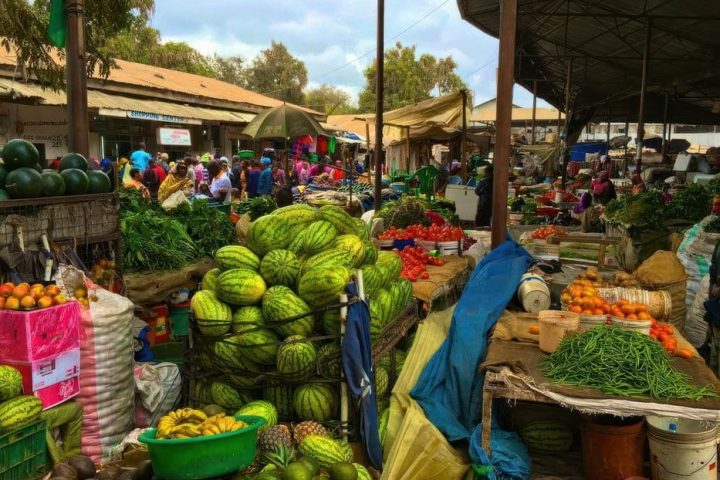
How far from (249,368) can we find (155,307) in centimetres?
247

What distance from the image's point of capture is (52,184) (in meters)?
4.17

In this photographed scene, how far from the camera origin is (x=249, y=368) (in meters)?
3.62

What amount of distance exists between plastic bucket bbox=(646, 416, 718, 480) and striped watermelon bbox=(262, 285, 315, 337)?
2104 millimetres

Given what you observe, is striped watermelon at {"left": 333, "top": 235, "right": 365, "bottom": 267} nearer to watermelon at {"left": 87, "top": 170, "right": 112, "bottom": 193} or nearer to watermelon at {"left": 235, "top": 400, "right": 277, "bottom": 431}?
watermelon at {"left": 235, "top": 400, "right": 277, "bottom": 431}

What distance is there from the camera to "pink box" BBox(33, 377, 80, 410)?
333cm

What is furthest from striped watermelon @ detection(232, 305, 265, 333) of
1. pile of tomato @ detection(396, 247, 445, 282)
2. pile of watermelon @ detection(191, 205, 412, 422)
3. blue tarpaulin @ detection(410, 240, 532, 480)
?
pile of tomato @ detection(396, 247, 445, 282)

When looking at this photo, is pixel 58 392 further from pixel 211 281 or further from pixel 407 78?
pixel 407 78

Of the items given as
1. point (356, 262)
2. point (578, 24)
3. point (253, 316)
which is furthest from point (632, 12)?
point (253, 316)

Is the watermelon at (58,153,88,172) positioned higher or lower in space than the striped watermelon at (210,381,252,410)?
higher

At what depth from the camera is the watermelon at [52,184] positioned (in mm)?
4137

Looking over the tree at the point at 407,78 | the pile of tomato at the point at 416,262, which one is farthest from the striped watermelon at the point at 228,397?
the tree at the point at 407,78

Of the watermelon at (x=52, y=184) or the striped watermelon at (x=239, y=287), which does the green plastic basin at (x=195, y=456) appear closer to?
the striped watermelon at (x=239, y=287)

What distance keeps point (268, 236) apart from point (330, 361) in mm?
1003

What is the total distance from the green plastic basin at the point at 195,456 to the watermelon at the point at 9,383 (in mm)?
900
